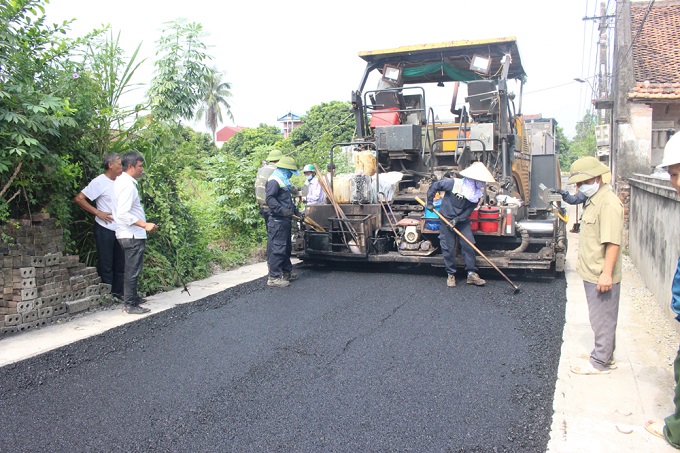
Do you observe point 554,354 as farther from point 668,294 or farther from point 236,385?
point 236,385

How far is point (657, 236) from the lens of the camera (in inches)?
238

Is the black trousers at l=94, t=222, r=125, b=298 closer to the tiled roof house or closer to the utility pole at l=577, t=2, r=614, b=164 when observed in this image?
the tiled roof house

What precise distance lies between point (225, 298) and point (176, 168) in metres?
1.91

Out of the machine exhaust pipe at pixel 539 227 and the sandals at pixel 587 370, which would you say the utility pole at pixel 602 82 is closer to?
the machine exhaust pipe at pixel 539 227

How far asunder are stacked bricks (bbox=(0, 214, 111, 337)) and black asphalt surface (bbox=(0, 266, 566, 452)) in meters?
0.73

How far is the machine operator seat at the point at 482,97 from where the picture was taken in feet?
24.8

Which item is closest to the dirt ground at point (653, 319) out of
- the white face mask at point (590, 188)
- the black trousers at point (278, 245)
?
the white face mask at point (590, 188)

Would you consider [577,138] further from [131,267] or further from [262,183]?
[131,267]

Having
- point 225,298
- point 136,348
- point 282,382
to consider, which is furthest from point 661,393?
point 225,298

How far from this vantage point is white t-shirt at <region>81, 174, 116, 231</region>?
5531mm

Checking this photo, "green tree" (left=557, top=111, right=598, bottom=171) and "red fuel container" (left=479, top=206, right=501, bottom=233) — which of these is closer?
"red fuel container" (left=479, top=206, right=501, bottom=233)

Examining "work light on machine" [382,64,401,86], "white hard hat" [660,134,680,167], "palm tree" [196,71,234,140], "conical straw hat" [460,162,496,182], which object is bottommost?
"conical straw hat" [460,162,496,182]

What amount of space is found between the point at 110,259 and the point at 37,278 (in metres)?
0.91

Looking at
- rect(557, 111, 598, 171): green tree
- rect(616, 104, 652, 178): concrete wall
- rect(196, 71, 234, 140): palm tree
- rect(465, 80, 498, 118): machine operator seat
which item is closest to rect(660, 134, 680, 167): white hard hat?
rect(465, 80, 498, 118): machine operator seat
